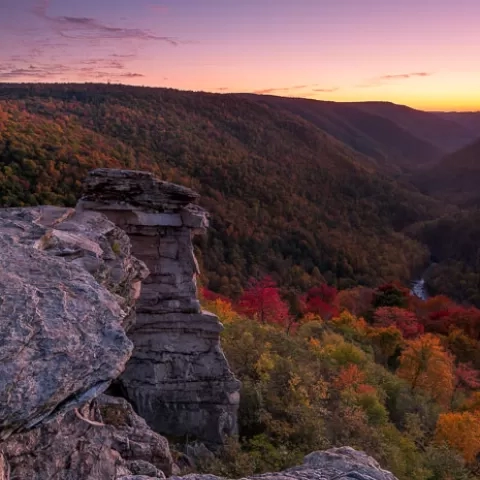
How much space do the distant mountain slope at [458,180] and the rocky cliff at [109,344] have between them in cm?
15352

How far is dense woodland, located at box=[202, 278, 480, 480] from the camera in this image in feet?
58.8

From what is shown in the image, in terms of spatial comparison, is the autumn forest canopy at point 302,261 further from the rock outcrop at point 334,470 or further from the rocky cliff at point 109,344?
the rock outcrop at point 334,470

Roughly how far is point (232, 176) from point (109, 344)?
9140 centimetres

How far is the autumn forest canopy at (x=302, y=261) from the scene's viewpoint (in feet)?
70.0

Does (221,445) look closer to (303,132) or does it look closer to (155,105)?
(155,105)

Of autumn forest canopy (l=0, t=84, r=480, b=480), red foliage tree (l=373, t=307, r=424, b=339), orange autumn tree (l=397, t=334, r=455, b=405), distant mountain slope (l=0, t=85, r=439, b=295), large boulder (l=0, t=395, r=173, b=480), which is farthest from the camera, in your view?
distant mountain slope (l=0, t=85, r=439, b=295)

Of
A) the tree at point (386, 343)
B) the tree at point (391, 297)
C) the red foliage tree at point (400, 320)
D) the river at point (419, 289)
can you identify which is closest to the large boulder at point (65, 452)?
the tree at point (386, 343)

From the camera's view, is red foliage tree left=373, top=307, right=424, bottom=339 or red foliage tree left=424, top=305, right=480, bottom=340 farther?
red foliage tree left=424, top=305, right=480, bottom=340

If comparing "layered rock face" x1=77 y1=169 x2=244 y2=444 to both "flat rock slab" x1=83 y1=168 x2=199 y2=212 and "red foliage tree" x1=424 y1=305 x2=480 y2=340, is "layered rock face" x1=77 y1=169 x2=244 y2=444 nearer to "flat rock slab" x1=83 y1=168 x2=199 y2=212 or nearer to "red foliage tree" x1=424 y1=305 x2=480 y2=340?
"flat rock slab" x1=83 y1=168 x2=199 y2=212

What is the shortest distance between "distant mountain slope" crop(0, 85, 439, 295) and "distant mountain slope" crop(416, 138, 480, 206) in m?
26.6

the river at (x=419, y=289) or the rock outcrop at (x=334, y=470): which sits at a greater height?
the rock outcrop at (x=334, y=470)

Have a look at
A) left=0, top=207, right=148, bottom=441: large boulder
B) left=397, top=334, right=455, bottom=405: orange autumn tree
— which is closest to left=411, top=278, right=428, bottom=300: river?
left=397, top=334, right=455, bottom=405: orange autumn tree

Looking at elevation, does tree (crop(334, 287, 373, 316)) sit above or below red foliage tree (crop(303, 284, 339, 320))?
below

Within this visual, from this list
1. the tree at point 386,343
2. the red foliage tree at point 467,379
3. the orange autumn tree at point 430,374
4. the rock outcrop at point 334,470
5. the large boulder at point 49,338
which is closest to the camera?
the large boulder at point 49,338
